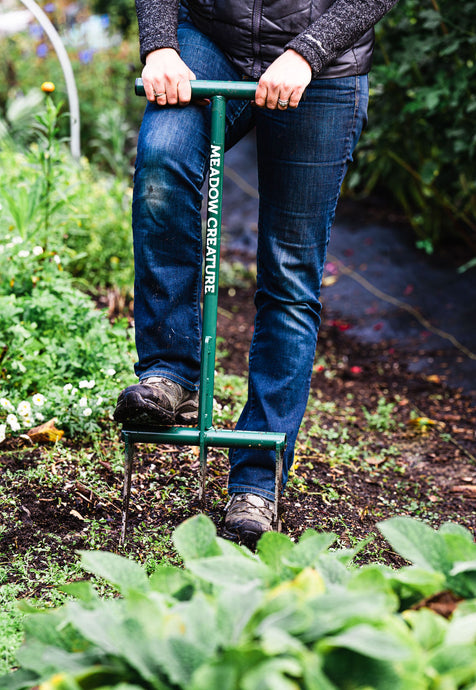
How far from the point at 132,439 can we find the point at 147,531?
1.03 feet

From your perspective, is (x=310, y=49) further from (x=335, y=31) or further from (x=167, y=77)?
(x=167, y=77)

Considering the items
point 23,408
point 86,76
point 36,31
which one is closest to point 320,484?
point 23,408

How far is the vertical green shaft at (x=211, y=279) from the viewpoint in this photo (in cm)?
184

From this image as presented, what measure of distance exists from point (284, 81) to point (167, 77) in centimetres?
28

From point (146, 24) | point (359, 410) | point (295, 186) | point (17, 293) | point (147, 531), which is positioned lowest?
point (359, 410)

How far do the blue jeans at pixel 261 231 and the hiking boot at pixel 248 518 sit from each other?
1.5 inches

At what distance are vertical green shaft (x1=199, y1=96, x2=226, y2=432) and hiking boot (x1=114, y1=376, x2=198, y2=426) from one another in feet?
0.24

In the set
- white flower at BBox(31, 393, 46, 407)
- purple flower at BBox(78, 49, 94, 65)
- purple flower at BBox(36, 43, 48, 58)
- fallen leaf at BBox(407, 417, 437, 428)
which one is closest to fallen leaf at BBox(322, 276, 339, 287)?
fallen leaf at BBox(407, 417, 437, 428)

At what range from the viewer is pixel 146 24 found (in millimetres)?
1855

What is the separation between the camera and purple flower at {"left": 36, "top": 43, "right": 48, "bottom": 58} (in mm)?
7770

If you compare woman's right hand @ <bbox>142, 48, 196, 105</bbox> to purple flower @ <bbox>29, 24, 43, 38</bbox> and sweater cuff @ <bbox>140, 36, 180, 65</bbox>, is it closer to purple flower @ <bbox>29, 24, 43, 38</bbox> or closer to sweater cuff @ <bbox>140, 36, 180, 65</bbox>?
sweater cuff @ <bbox>140, 36, 180, 65</bbox>

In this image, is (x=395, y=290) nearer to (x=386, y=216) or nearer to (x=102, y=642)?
(x=386, y=216)

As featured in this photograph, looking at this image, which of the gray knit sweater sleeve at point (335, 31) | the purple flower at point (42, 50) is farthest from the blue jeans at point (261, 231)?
the purple flower at point (42, 50)

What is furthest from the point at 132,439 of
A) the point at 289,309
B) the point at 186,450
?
the point at 186,450
